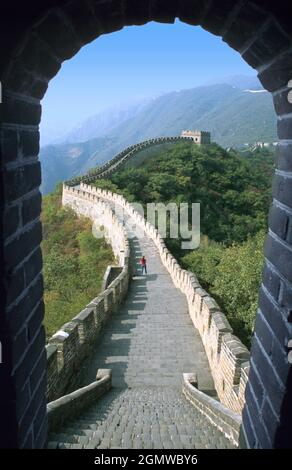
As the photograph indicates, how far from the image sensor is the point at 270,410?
207 cm

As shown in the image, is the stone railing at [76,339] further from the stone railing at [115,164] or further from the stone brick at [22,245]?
the stone railing at [115,164]

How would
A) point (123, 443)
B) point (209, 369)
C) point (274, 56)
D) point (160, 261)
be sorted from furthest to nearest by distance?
point (160, 261) → point (209, 369) → point (123, 443) → point (274, 56)

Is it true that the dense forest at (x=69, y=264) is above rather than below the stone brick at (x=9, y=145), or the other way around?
below

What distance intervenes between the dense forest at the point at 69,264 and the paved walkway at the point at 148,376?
2239 millimetres

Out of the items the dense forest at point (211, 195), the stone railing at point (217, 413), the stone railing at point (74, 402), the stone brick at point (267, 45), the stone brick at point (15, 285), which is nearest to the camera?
the stone brick at point (267, 45)

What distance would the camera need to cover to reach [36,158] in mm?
2350

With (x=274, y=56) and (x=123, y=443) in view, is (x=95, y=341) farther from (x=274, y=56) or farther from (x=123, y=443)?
(x=274, y=56)

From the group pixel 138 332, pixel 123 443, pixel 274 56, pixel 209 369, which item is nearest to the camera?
pixel 274 56

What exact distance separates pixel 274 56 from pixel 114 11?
0.82 metres

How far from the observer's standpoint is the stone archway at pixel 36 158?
1812 millimetres

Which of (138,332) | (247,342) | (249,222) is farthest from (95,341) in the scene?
(249,222)

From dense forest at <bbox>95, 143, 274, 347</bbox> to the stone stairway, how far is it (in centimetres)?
580

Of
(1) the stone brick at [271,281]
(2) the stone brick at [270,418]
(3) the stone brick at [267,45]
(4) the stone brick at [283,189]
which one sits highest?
(3) the stone brick at [267,45]

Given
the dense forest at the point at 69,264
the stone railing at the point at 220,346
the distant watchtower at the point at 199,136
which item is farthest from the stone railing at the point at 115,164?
the stone railing at the point at 220,346
